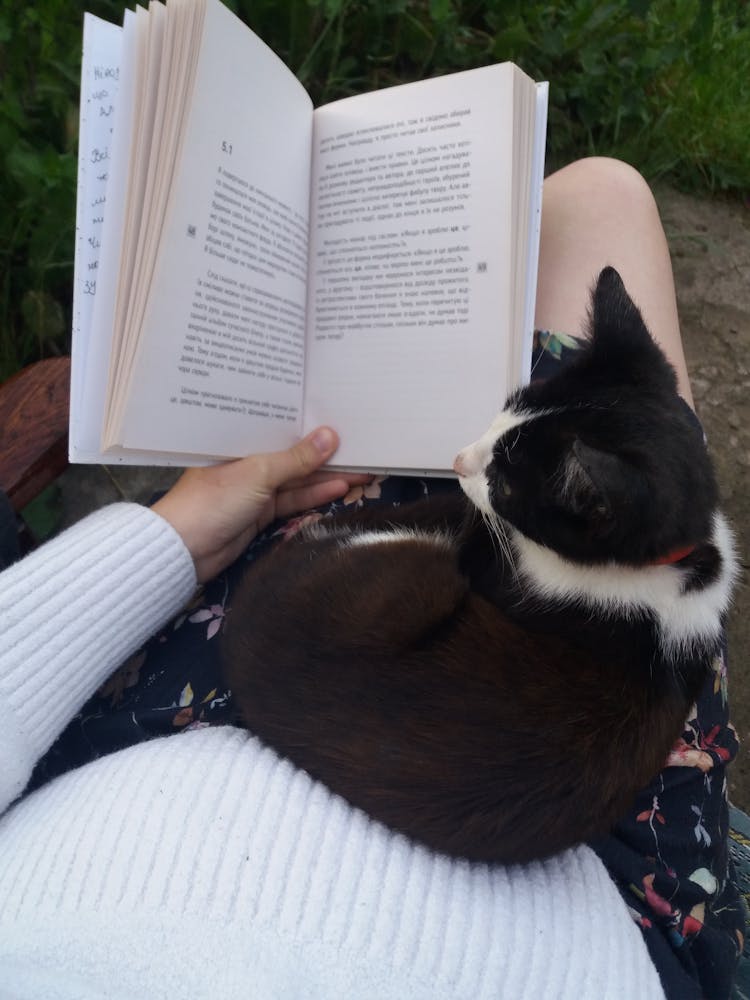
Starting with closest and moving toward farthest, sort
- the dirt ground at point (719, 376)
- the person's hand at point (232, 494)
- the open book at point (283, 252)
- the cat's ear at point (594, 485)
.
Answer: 1. the cat's ear at point (594, 485)
2. the open book at point (283, 252)
3. the person's hand at point (232, 494)
4. the dirt ground at point (719, 376)

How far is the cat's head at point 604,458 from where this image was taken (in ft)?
1.95

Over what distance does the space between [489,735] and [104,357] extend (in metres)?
0.61

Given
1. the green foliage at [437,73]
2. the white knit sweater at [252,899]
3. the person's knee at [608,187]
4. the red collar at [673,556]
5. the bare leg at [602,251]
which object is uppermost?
the green foliage at [437,73]

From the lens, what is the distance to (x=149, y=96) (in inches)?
30.7

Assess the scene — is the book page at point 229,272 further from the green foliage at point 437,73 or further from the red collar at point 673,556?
the red collar at point 673,556

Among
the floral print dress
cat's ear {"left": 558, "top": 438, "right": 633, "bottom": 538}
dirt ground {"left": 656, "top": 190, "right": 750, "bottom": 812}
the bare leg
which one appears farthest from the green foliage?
cat's ear {"left": 558, "top": 438, "right": 633, "bottom": 538}

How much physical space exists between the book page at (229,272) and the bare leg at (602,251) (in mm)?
372

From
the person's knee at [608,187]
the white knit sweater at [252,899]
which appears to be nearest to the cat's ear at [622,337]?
the person's knee at [608,187]

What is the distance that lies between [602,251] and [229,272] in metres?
0.55

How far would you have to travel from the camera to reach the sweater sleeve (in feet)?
2.36

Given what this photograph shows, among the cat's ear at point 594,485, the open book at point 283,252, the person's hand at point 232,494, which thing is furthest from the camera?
the person's hand at point 232,494

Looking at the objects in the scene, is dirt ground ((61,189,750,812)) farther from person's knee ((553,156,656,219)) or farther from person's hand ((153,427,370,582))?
person's knee ((553,156,656,219))

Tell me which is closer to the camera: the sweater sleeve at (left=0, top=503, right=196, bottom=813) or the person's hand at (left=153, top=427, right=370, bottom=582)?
the sweater sleeve at (left=0, top=503, right=196, bottom=813)

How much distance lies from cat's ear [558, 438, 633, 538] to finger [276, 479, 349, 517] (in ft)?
1.30
